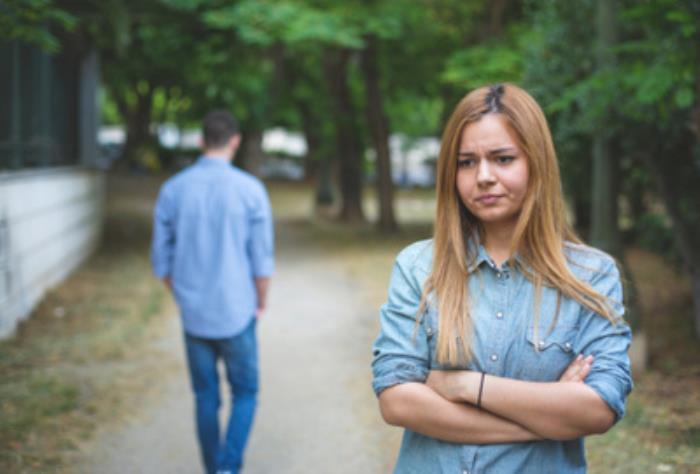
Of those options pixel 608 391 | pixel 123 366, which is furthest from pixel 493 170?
pixel 123 366

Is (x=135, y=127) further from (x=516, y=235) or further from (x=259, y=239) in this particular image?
(x=516, y=235)

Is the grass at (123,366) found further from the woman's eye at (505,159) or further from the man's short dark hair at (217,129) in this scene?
the woman's eye at (505,159)

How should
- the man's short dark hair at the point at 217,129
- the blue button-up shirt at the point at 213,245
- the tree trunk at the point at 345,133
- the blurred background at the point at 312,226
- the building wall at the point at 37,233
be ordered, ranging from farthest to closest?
the tree trunk at the point at 345,133 < the building wall at the point at 37,233 < the blurred background at the point at 312,226 < the man's short dark hair at the point at 217,129 < the blue button-up shirt at the point at 213,245

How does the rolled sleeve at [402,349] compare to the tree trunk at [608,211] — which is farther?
the tree trunk at [608,211]

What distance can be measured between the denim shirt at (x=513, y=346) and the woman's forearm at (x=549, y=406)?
41 millimetres

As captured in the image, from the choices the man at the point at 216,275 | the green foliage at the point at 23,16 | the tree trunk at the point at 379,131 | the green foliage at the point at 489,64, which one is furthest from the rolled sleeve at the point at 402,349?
the tree trunk at the point at 379,131

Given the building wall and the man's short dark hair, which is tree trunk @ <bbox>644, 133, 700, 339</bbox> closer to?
the man's short dark hair

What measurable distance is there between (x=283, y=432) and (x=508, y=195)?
161 inches

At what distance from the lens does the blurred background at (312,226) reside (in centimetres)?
564

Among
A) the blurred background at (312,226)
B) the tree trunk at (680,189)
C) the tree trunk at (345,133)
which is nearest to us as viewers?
the blurred background at (312,226)

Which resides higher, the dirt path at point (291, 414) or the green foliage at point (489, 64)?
the green foliage at point (489, 64)

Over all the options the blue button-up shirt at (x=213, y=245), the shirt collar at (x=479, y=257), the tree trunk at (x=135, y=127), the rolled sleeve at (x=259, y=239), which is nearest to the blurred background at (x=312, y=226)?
the shirt collar at (x=479, y=257)

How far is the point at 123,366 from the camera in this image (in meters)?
7.45

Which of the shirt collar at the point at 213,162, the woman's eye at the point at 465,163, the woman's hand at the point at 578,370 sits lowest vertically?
the woman's hand at the point at 578,370
